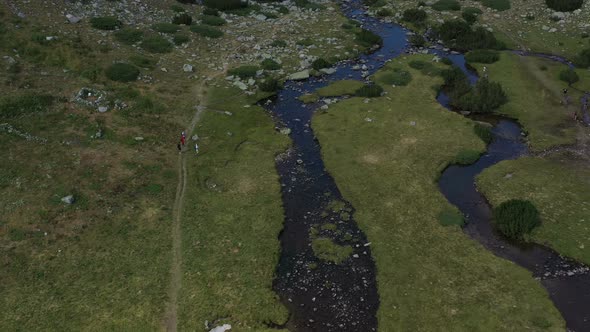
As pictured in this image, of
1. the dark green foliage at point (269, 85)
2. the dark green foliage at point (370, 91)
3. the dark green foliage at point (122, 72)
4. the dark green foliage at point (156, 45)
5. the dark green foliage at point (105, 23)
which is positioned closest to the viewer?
the dark green foliage at point (122, 72)

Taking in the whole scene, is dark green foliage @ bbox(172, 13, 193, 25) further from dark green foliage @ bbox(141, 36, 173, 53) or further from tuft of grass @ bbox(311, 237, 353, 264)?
tuft of grass @ bbox(311, 237, 353, 264)

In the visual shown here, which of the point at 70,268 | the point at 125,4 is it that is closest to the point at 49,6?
the point at 125,4

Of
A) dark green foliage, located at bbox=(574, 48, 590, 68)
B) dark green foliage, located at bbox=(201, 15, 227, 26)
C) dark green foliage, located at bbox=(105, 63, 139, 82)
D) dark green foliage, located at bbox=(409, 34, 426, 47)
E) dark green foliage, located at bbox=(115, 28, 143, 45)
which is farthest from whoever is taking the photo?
dark green foliage, located at bbox=(201, 15, 227, 26)

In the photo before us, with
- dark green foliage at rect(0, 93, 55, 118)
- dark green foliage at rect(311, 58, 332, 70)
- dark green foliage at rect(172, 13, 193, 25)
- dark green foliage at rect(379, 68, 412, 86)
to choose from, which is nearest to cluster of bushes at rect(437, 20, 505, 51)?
dark green foliage at rect(379, 68, 412, 86)

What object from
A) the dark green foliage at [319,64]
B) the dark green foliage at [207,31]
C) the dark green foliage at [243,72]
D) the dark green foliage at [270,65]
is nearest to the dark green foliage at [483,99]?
the dark green foliage at [319,64]

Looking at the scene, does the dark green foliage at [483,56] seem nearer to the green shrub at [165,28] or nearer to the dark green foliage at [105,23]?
the green shrub at [165,28]

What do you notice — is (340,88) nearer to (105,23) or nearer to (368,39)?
(368,39)

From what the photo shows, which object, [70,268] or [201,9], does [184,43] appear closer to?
[201,9]
